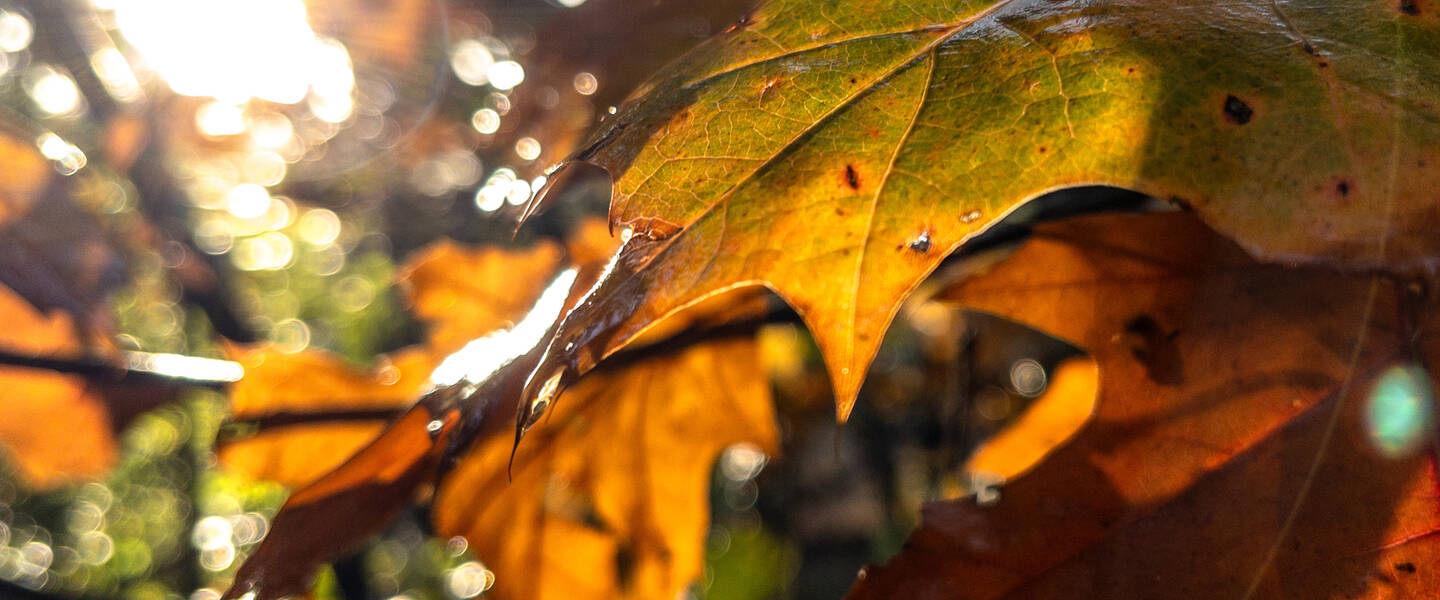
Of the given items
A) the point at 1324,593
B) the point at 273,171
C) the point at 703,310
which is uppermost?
the point at 273,171

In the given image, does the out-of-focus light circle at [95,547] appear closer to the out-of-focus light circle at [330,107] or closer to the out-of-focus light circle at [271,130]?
the out-of-focus light circle at [330,107]

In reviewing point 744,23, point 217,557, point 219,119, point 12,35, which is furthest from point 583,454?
point 217,557

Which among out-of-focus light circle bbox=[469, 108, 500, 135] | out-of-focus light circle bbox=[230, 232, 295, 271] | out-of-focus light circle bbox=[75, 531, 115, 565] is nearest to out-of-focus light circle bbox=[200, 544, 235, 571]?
out-of-focus light circle bbox=[230, 232, 295, 271]

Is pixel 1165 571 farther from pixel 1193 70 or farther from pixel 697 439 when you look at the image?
pixel 697 439

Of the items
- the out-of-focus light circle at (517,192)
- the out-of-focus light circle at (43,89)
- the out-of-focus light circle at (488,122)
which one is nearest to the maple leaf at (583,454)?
the out-of-focus light circle at (517,192)

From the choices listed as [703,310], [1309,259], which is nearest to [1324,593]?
[1309,259]

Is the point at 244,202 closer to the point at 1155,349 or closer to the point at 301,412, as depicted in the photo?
the point at 301,412
